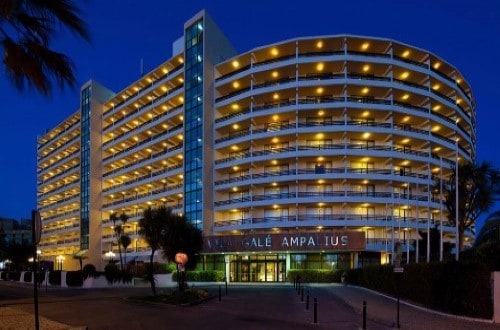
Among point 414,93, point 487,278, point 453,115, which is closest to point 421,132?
point 414,93

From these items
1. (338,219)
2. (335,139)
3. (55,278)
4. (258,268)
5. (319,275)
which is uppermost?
(335,139)

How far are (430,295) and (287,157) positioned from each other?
40.6 meters

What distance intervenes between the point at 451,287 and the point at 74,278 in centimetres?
3919

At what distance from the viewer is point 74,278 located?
51.2 meters

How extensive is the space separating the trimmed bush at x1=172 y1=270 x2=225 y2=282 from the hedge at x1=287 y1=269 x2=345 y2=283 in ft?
29.6

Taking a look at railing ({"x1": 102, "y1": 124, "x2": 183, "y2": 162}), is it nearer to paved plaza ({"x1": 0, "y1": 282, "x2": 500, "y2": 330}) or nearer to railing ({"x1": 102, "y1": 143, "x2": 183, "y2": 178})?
railing ({"x1": 102, "y1": 143, "x2": 183, "y2": 178})

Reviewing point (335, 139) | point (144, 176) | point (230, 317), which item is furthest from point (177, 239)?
point (144, 176)

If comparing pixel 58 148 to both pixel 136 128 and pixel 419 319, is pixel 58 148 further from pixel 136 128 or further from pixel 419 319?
pixel 419 319

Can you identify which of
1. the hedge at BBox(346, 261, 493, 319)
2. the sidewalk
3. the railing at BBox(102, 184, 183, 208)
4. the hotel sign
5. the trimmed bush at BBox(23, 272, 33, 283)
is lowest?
the trimmed bush at BBox(23, 272, 33, 283)

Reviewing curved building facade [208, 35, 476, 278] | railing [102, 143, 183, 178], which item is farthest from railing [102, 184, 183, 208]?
curved building facade [208, 35, 476, 278]

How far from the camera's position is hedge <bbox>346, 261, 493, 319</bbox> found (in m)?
19.5

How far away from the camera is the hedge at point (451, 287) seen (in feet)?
64.1

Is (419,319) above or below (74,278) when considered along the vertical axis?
above

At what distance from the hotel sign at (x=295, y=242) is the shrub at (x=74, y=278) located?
18.6 meters
